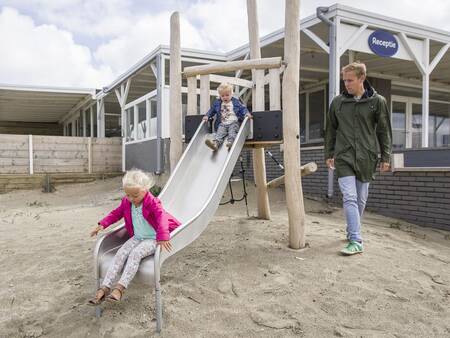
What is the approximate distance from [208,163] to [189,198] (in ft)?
2.31

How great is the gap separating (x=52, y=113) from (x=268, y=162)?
638 inches

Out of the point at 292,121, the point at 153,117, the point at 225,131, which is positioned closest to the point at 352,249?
the point at 292,121

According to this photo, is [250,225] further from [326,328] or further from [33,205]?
[33,205]

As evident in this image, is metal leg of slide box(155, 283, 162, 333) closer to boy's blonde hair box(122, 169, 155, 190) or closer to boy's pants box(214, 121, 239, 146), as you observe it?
boy's blonde hair box(122, 169, 155, 190)

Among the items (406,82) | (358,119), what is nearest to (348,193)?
(358,119)

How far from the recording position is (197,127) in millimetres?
5293

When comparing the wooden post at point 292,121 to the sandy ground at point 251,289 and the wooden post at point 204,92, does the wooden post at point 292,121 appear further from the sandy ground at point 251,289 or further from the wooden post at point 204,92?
the wooden post at point 204,92

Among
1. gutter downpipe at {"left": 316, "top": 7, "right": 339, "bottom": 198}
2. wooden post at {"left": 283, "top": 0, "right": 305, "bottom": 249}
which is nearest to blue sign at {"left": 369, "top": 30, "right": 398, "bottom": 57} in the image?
gutter downpipe at {"left": 316, "top": 7, "right": 339, "bottom": 198}

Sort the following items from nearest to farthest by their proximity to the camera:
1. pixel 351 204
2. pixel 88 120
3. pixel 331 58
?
pixel 351 204
pixel 331 58
pixel 88 120

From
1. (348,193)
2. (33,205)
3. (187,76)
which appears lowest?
(33,205)

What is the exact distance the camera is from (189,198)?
14.2 feet

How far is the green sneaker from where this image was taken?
402cm

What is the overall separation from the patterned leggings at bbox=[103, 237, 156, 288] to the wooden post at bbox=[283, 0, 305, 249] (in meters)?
1.76

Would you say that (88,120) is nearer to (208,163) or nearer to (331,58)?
(331,58)
